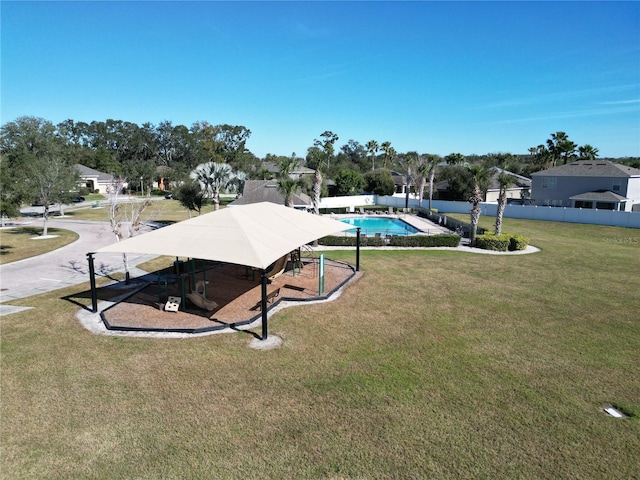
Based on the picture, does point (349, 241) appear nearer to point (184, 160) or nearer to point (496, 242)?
point (496, 242)

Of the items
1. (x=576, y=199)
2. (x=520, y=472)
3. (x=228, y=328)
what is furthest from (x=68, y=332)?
(x=576, y=199)

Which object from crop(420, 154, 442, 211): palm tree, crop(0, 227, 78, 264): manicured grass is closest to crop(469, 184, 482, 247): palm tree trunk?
crop(420, 154, 442, 211): palm tree

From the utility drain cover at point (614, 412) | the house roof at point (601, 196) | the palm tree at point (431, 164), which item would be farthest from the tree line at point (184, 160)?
the utility drain cover at point (614, 412)

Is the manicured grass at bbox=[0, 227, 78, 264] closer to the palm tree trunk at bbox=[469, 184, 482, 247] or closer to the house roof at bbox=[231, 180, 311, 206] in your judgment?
the house roof at bbox=[231, 180, 311, 206]

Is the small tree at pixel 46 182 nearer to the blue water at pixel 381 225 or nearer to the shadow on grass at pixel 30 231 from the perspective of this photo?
the shadow on grass at pixel 30 231

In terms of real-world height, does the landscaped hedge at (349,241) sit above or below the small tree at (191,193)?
below
